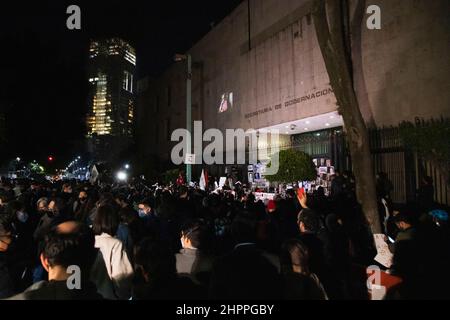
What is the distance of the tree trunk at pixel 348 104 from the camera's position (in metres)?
8.33

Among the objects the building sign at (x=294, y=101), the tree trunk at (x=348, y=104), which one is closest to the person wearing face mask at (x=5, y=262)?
the tree trunk at (x=348, y=104)

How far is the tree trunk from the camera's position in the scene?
8.33 metres

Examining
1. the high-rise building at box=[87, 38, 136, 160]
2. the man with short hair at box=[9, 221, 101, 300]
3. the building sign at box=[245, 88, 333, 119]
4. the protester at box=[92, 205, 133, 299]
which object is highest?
the high-rise building at box=[87, 38, 136, 160]

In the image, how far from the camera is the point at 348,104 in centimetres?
852

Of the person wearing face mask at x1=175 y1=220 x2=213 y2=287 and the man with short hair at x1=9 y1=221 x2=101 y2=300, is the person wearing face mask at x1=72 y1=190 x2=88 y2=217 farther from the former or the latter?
the man with short hair at x1=9 y1=221 x2=101 y2=300

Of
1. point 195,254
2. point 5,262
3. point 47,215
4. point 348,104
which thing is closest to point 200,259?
point 195,254

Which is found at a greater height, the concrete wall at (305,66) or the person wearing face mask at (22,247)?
the concrete wall at (305,66)

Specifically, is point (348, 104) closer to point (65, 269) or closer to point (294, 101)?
point (65, 269)

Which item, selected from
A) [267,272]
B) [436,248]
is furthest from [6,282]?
[436,248]

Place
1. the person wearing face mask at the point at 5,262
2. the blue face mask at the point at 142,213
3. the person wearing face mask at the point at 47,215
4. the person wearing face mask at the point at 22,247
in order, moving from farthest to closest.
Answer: the blue face mask at the point at 142,213 < the person wearing face mask at the point at 47,215 < the person wearing face mask at the point at 22,247 < the person wearing face mask at the point at 5,262

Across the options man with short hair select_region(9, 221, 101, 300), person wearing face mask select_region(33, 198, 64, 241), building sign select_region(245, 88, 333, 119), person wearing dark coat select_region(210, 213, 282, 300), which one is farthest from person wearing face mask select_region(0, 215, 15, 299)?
building sign select_region(245, 88, 333, 119)

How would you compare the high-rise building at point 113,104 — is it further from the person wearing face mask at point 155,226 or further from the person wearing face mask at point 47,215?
the person wearing face mask at point 155,226

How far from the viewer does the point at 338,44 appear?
28.6 ft

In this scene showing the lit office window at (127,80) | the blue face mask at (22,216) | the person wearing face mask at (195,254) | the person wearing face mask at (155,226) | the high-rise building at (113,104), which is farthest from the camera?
the lit office window at (127,80)
